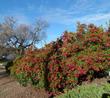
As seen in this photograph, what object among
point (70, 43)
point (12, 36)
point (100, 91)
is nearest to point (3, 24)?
point (12, 36)

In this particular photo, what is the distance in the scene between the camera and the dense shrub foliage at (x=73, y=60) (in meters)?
10.3

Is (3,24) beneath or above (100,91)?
above

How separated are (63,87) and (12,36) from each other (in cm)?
4036

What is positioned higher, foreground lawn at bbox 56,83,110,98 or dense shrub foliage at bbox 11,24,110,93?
dense shrub foliage at bbox 11,24,110,93

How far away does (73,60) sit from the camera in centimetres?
1061

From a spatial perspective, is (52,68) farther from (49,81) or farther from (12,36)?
(12,36)

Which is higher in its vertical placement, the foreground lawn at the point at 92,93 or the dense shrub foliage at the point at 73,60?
the dense shrub foliage at the point at 73,60

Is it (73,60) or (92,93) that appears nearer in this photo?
(92,93)

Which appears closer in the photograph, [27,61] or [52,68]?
[52,68]

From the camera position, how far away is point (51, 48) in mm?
12477

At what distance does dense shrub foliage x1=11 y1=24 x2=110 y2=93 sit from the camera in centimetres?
1034

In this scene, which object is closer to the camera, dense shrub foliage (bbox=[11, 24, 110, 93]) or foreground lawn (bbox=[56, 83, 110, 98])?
foreground lawn (bbox=[56, 83, 110, 98])

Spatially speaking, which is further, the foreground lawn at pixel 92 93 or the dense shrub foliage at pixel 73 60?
the dense shrub foliage at pixel 73 60

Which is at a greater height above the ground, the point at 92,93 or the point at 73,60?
the point at 73,60
